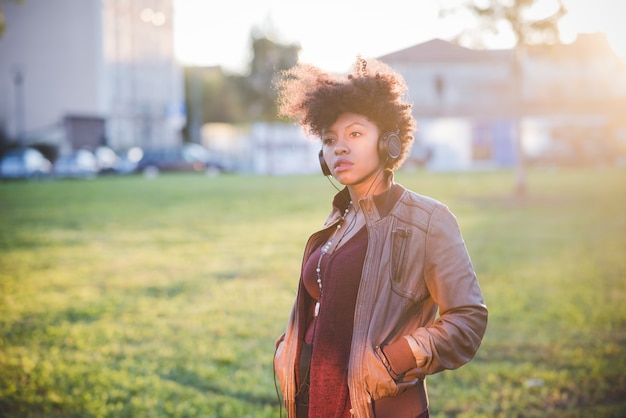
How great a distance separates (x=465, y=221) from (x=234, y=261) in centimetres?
690

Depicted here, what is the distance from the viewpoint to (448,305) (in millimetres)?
2309

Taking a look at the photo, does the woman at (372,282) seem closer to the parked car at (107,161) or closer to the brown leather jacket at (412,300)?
the brown leather jacket at (412,300)

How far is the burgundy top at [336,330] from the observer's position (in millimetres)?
2408

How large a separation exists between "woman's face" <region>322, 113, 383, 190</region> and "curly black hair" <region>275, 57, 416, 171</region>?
3 centimetres

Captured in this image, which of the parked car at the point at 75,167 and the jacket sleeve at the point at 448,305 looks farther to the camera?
the parked car at the point at 75,167

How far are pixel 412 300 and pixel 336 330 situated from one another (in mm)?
294

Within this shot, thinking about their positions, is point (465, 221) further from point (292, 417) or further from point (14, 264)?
point (292, 417)

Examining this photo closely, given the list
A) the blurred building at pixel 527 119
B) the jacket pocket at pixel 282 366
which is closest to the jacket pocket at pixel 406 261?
the jacket pocket at pixel 282 366

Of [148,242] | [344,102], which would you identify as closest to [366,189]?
[344,102]

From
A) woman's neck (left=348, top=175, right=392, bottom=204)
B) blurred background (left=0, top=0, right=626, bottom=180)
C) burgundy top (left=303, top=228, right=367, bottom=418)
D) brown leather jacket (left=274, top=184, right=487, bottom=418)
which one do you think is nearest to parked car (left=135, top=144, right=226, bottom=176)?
blurred background (left=0, top=0, right=626, bottom=180)

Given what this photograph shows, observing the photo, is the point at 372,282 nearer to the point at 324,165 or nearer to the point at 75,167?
the point at 324,165

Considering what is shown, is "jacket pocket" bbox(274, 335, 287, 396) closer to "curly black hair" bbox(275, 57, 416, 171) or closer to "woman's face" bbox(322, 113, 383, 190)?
"woman's face" bbox(322, 113, 383, 190)

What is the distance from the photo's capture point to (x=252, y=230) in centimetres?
1709

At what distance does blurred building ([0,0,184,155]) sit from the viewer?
4544 cm
